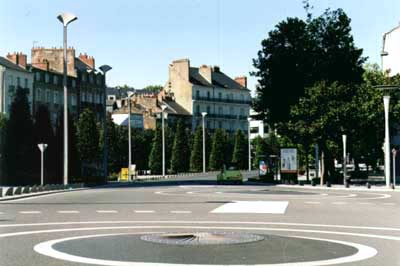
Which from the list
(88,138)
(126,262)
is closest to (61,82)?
(88,138)

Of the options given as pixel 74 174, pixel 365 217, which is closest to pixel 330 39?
pixel 74 174

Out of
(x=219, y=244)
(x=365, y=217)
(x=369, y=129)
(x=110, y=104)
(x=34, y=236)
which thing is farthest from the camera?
(x=110, y=104)

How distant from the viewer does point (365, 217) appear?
21.0 m

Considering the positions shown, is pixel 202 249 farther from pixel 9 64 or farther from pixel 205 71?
pixel 205 71

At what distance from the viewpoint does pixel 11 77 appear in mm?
97875

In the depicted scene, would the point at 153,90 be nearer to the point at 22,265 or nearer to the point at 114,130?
the point at 114,130

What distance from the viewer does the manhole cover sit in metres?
13.2

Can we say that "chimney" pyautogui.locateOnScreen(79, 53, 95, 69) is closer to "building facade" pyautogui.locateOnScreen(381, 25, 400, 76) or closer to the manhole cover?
"building facade" pyautogui.locateOnScreen(381, 25, 400, 76)

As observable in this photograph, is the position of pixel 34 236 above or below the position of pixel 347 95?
below

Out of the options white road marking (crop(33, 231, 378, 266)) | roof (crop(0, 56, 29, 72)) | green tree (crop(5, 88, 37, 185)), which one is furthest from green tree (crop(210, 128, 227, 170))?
white road marking (crop(33, 231, 378, 266))

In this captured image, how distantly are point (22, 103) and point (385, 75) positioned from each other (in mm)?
33139

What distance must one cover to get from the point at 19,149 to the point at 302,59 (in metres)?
27.4

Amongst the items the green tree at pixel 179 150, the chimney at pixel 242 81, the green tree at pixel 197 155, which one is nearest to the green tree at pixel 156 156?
the green tree at pixel 179 150

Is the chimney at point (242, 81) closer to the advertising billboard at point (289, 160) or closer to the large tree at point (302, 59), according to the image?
the large tree at point (302, 59)
